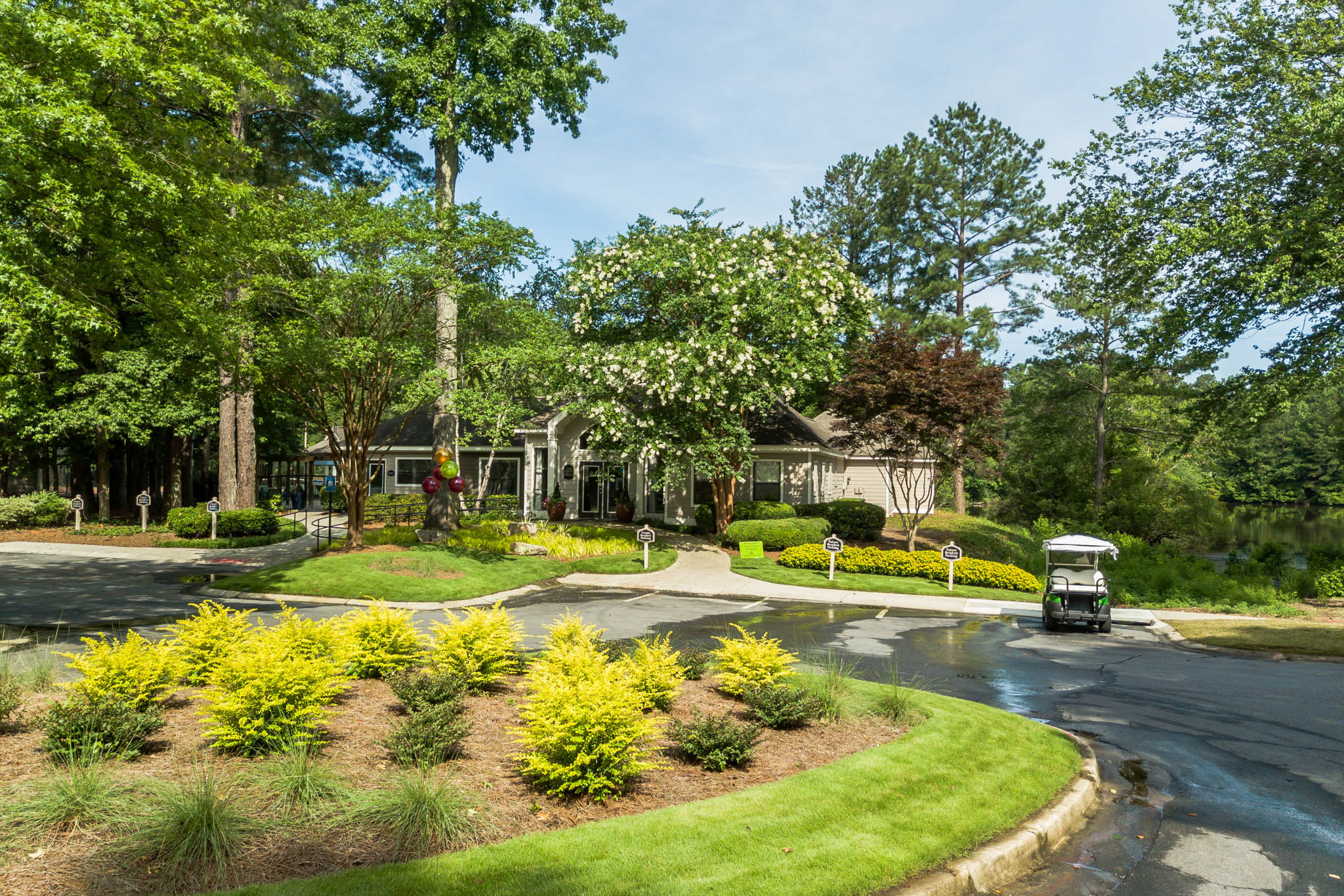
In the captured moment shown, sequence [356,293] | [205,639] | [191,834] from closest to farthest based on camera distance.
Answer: [191,834] → [205,639] → [356,293]

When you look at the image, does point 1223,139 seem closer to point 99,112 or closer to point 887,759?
point 887,759

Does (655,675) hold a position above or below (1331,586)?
above

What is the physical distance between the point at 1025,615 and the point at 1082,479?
76.2ft

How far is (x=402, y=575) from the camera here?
61.9 ft

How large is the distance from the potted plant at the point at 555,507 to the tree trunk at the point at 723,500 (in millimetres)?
7297

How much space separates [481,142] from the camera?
26.5 meters

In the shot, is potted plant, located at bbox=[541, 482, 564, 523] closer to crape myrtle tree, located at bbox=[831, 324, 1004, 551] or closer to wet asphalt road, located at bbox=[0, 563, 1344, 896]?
crape myrtle tree, located at bbox=[831, 324, 1004, 551]

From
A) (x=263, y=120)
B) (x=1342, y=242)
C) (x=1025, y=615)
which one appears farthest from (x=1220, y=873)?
(x=263, y=120)

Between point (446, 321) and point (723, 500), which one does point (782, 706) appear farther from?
point (723, 500)

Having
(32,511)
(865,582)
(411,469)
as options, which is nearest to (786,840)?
(865,582)

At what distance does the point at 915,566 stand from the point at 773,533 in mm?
5206

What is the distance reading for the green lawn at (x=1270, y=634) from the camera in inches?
565

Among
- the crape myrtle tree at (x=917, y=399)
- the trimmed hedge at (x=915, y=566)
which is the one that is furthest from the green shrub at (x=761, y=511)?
the trimmed hedge at (x=915, y=566)

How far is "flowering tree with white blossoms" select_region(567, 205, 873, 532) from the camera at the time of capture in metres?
25.0
